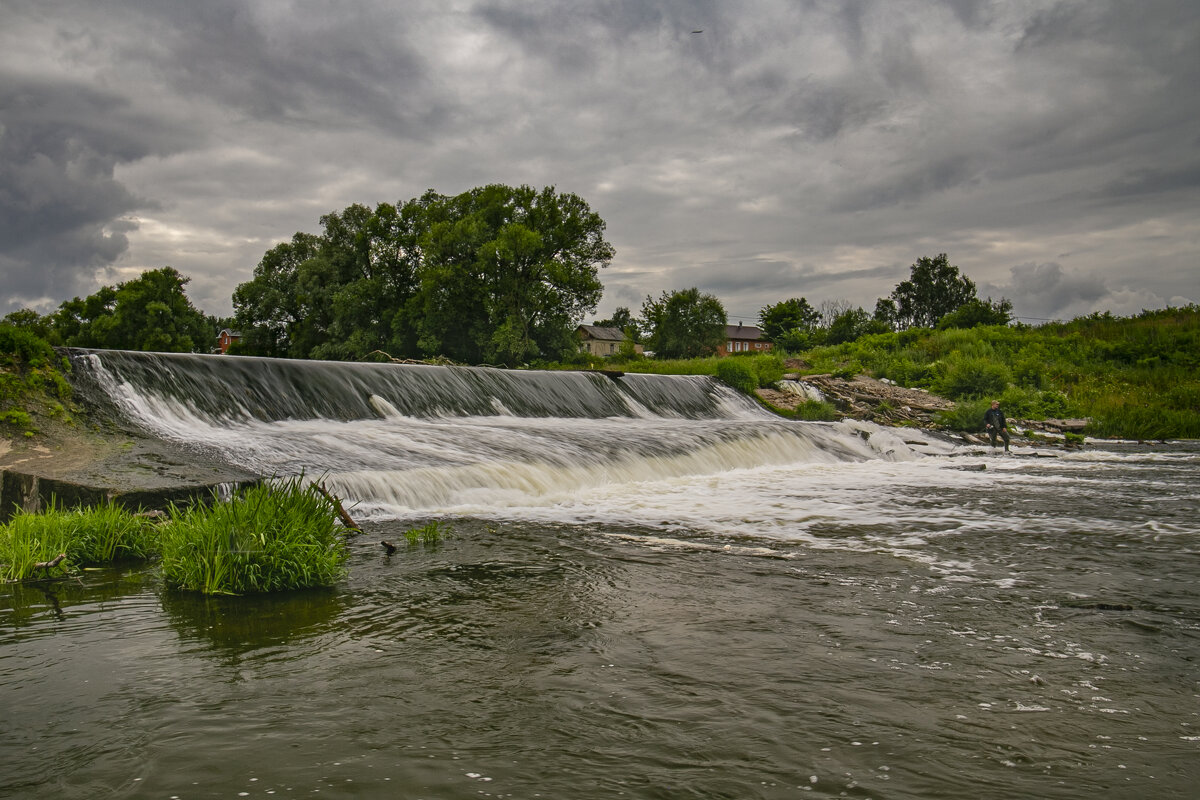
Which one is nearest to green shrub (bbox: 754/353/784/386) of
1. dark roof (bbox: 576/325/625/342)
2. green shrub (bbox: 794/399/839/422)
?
green shrub (bbox: 794/399/839/422)

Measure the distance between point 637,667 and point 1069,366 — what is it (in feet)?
121

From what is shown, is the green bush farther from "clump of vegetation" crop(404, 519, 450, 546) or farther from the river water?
"clump of vegetation" crop(404, 519, 450, 546)

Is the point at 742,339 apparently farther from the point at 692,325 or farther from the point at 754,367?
the point at 754,367

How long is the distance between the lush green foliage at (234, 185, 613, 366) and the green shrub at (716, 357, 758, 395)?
24.8 metres

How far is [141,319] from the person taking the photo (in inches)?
2420

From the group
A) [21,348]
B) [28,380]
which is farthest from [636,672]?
[21,348]

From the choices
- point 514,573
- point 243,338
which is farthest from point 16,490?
point 243,338

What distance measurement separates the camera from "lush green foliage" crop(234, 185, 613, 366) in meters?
53.4

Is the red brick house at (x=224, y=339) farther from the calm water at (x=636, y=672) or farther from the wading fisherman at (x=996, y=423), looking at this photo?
the calm water at (x=636, y=672)

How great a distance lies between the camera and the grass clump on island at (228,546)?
5430 mm

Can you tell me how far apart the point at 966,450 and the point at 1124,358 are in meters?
21.6

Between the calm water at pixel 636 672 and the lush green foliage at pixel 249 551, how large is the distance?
18 centimetres

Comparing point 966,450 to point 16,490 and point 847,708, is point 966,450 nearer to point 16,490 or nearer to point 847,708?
point 847,708

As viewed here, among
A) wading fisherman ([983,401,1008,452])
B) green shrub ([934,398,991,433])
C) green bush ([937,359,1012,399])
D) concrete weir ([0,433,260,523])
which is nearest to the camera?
concrete weir ([0,433,260,523])
